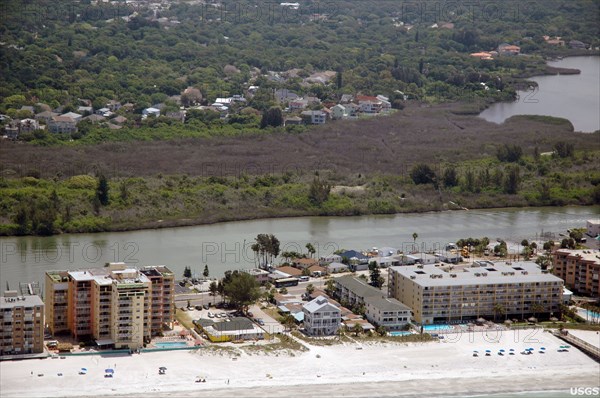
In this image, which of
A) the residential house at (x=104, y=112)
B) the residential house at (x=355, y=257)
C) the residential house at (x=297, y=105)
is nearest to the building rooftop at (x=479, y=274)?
the residential house at (x=355, y=257)

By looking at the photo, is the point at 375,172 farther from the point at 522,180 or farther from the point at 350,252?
the point at 350,252

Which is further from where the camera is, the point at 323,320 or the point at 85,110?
the point at 85,110

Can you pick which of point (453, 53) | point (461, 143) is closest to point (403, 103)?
point (461, 143)

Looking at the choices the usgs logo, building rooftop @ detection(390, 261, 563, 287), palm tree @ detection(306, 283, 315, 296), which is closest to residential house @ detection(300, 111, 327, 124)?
building rooftop @ detection(390, 261, 563, 287)

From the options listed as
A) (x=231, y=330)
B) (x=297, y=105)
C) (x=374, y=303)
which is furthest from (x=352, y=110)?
(x=231, y=330)

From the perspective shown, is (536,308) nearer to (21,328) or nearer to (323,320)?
(323,320)

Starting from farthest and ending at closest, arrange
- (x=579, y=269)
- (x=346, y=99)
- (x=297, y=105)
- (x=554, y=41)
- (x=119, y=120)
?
(x=554, y=41) < (x=346, y=99) < (x=297, y=105) < (x=119, y=120) < (x=579, y=269)
